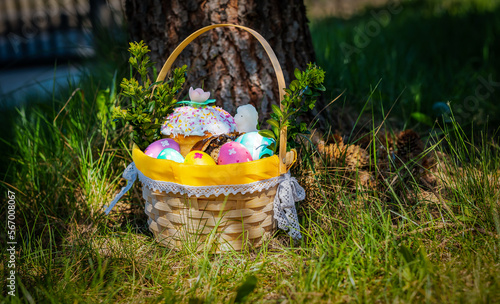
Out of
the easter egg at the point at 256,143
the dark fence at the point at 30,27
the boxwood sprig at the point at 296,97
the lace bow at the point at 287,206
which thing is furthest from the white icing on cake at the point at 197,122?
the dark fence at the point at 30,27

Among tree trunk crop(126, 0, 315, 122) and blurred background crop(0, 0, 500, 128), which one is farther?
blurred background crop(0, 0, 500, 128)

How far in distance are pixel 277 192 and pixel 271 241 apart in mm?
242

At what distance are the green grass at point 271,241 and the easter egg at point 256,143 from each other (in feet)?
0.92

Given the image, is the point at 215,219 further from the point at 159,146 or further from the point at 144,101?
the point at 144,101

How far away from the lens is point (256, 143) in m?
1.73

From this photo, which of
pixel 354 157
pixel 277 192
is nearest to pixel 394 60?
pixel 354 157

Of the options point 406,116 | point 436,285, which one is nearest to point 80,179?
point 436,285

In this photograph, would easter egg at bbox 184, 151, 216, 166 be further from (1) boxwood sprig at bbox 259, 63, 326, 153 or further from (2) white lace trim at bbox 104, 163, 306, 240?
(1) boxwood sprig at bbox 259, 63, 326, 153

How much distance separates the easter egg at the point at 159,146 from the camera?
1754mm

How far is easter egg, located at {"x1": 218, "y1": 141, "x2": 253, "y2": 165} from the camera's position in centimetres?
163

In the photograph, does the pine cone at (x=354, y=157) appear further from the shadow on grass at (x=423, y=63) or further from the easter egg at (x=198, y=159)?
the easter egg at (x=198, y=159)

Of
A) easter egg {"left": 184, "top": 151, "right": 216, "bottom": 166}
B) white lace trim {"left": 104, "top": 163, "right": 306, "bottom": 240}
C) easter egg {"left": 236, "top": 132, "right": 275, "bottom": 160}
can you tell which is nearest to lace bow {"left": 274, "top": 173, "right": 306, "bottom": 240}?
white lace trim {"left": 104, "top": 163, "right": 306, "bottom": 240}

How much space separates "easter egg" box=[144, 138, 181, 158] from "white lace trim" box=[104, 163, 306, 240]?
3.7 inches

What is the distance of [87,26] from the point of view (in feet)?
9.93
